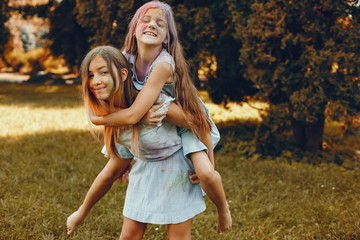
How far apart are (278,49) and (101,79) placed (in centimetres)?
371

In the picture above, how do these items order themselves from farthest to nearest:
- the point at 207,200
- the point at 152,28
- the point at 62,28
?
the point at 62,28
the point at 207,200
the point at 152,28

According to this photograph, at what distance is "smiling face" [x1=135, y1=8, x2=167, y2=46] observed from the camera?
5.49 ft

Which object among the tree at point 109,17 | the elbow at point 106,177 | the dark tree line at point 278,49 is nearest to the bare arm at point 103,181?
the elbow at point 106,177

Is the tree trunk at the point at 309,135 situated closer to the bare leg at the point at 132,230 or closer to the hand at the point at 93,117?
the bare leg at the point at 132,230

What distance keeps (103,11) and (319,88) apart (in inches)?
136

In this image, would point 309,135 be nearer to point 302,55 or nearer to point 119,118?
point 302,55

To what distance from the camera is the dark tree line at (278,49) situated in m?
4.32

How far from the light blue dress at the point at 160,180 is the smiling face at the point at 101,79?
256 millimetres

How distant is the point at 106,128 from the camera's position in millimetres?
1811

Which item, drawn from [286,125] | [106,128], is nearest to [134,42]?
[106,128]

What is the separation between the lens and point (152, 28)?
1680mm

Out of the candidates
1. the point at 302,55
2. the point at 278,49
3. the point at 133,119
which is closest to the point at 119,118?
the point at 133,119

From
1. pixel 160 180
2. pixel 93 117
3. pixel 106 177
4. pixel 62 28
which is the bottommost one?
pixel 62 28

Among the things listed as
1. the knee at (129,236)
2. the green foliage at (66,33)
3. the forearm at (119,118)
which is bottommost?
the green foliage at (66,33)
